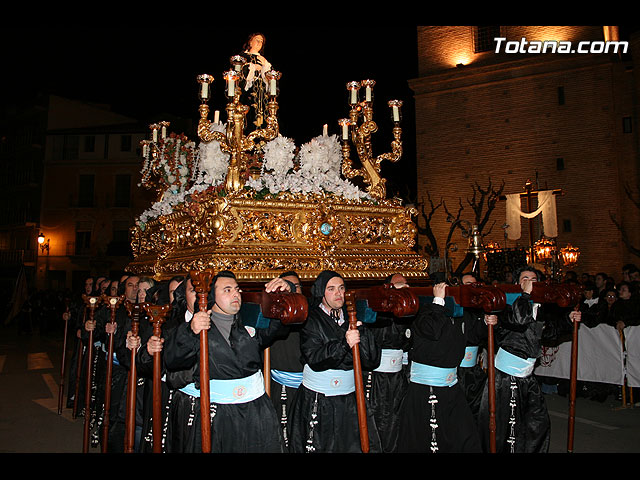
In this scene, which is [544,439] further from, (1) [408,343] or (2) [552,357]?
(2) [552,357]

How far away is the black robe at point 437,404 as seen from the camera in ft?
14.1

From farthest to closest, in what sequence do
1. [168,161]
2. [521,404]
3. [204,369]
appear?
[168,161] < [521,404] < [204,369]

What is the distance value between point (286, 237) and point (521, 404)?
98.2 inches

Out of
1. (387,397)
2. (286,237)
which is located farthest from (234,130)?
(387,397)

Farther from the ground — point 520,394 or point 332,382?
point 332,382

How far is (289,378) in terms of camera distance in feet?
15.5

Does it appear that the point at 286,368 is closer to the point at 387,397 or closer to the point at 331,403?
the point at 331,403

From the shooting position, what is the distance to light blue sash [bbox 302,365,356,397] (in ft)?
13.0

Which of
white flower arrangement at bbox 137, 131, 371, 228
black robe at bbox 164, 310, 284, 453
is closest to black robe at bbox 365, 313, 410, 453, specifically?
white flower arrangement at bbox 137, 131, 371, 228

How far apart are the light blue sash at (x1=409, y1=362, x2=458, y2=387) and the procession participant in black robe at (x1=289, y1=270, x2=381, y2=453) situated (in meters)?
0.71

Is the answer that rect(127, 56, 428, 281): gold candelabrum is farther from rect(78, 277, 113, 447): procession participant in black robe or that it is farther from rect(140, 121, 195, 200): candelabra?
rect(78, 277, 113, 447): procession participant in black robe

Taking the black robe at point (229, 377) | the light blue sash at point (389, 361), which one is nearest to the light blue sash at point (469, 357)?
the light blue sash at point (389, 361)

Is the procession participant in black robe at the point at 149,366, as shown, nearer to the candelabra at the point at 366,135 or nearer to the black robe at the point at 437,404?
the black robe at the point at 437,404

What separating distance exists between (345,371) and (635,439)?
145 inches
